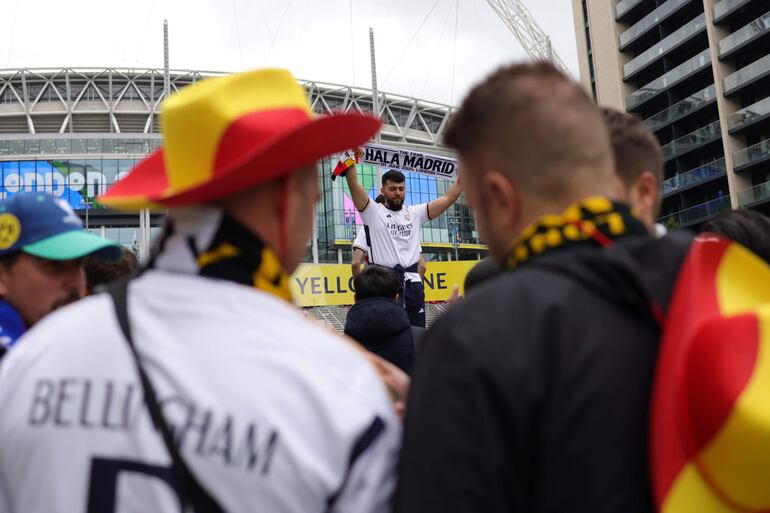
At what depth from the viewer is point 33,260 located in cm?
267

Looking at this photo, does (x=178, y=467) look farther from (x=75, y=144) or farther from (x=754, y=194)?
(x=75, y=144)

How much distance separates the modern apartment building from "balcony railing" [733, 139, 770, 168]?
6 centimetres

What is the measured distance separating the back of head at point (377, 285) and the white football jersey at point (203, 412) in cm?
303

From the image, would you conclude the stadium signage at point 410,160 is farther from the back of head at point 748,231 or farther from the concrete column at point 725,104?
the concrete column at point 725,104

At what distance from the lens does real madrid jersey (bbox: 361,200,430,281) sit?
738cm

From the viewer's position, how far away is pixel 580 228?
136 centimetres

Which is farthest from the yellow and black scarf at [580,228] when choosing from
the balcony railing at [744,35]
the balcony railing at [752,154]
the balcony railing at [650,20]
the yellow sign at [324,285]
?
the balcony railing at [650,20]

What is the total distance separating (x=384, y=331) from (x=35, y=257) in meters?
2.11

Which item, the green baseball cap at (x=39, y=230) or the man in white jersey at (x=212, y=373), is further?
the green baseball cap at (x=39, y=230)

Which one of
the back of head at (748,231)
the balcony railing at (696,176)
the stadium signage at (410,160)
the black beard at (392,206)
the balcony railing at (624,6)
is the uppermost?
the balcony railing at (624,6)

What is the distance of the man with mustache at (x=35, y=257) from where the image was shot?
8.46 feet

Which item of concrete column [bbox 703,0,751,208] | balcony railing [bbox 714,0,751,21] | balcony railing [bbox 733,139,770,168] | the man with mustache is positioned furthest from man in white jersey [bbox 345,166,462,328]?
balcony railing [bbox 714,0,751,21]

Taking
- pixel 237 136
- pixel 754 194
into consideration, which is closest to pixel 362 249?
pixel 237 136

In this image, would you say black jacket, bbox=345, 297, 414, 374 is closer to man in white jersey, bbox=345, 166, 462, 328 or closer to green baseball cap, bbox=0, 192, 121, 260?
green baseball cap, bbox=0, 192, 121, 260
